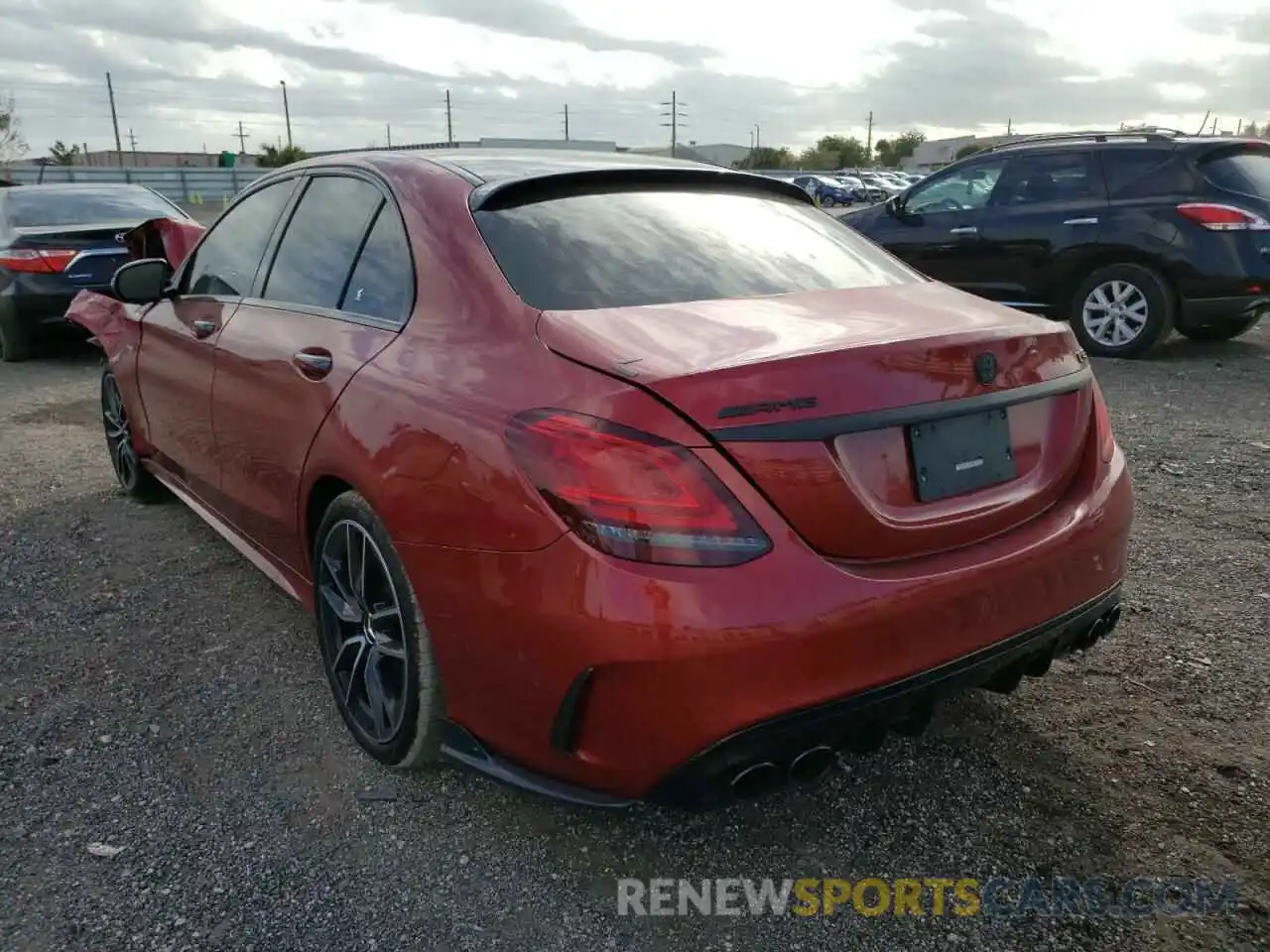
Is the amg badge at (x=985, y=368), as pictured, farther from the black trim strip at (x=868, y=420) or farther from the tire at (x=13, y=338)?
the tire at (x=13, y=338)

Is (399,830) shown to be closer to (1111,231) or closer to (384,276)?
(384,276)

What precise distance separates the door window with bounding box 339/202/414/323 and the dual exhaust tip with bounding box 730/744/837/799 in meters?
1.36

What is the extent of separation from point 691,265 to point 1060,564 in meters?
1.12

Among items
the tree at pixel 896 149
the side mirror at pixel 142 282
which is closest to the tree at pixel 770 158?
the tree at pixel 896 149

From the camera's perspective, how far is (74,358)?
902 centimetres

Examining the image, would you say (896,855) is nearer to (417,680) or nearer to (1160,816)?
(1160,816)

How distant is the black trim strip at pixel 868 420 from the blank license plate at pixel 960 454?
0.07 ft

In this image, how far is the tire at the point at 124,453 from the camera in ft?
15.7

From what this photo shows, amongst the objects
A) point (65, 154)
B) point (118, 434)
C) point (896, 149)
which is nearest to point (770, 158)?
point (896, 149)

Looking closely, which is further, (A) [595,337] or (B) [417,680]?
(B) [417,680]

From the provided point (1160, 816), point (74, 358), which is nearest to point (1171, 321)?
point (1160, 816)

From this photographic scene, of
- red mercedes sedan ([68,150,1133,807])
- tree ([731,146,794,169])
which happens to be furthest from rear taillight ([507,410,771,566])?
tree ([731,146,794,169])

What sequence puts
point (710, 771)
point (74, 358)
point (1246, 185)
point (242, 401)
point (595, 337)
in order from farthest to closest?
point (74, 358) → point (1246, 185) → point (242, 401) → point (595, 337) → point (710, 771)

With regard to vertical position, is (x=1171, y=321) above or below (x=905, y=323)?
below
